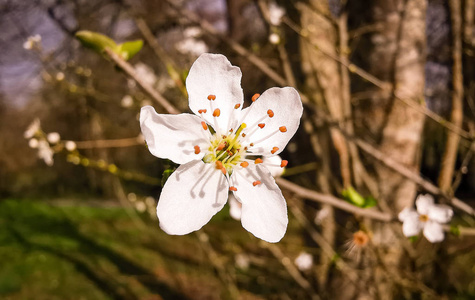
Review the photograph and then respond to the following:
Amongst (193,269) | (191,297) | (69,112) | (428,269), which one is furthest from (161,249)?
(69,112)

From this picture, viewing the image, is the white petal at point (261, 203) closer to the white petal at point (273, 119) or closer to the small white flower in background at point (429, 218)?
the white petal at point (273, 119)

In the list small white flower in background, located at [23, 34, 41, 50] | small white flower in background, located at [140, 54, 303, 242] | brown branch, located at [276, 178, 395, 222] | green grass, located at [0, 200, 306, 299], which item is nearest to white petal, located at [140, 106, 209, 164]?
small white flower in background, located at [140, 54, 303, 242]

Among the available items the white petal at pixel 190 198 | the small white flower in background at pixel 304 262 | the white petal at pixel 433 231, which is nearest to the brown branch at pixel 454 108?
the white petal at pixel 433 231

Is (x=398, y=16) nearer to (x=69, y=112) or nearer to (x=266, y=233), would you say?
(x=266, y=233)

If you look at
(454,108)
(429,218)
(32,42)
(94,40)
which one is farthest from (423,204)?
(32,42)

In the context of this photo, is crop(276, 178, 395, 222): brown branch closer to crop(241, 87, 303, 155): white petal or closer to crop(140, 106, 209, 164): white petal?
crop(241, 87, 303, 155): white petal

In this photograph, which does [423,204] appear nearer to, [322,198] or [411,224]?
[411,224]
